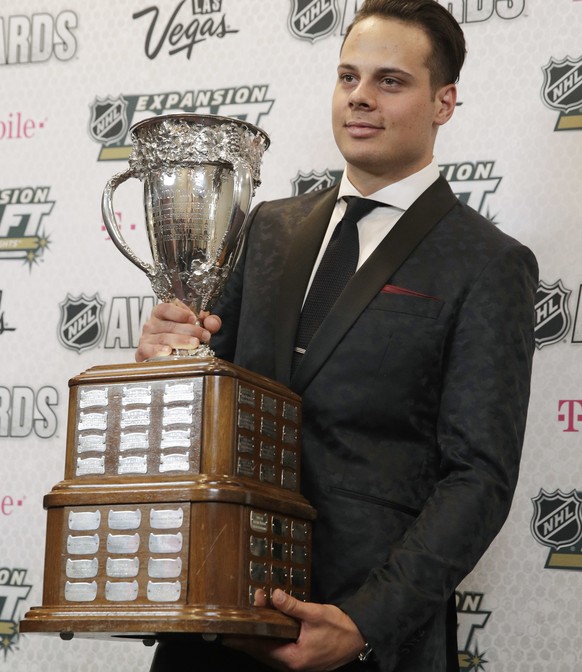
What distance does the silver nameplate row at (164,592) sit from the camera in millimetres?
1278

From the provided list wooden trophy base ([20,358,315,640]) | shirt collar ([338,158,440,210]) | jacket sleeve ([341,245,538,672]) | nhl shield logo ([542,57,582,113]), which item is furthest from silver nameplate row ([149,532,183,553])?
nhl shield logo ([542,57,582,113])

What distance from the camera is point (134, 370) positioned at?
4.49 ft

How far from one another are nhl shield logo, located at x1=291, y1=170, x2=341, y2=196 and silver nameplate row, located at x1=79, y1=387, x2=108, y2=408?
0.95 metres

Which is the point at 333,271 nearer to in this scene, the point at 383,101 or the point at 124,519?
the point at 383,101

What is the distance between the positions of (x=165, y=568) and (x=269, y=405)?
243mm

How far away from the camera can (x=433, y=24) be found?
5.55 ft

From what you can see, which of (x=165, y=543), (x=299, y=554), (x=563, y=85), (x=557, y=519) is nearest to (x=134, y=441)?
(x=165, y=543)

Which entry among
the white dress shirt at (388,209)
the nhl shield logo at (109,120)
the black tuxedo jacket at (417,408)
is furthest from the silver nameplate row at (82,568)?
the nhl shield logo at (109,120)

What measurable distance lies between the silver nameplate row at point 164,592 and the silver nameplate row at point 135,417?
19 cm

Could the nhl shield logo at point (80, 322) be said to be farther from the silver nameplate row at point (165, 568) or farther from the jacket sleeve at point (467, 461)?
the silver nameplate row at point (165, 568)

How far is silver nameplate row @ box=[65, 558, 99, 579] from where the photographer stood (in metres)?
1.34

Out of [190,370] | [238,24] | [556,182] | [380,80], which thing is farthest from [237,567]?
[238,24]

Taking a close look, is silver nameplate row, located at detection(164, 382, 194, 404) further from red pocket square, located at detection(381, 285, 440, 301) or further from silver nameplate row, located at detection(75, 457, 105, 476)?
red pocket square, located at detection(381, 285, 440, 301)

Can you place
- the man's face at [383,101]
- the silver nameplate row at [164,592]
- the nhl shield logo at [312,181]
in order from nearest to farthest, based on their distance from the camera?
the silver nameplate row at [164,592] → the man's face at [383,101] → the nhl shield logo at [312,181]
